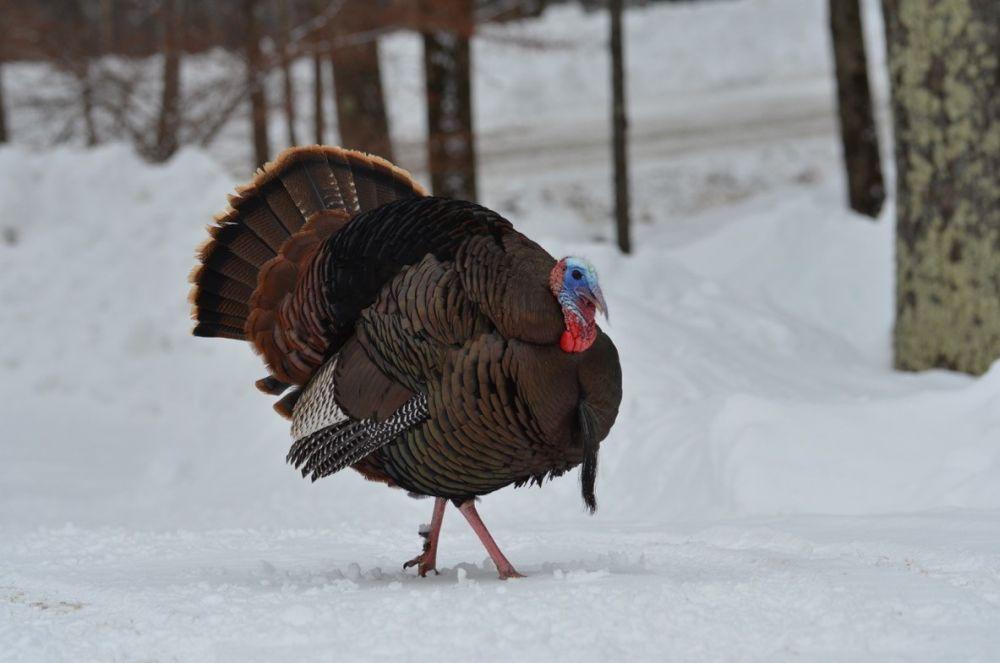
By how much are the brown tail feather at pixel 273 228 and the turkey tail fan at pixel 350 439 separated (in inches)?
17.8

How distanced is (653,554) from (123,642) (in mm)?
1970

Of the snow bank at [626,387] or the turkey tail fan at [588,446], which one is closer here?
the turkey tail fan at [588,446]

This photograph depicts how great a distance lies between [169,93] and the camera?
10.9 metres

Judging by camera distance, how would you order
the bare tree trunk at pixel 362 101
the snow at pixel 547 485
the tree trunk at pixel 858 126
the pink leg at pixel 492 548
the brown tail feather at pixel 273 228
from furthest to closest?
the tree trunk at pixel 858 126, the bare tree trunk at pixel 362 101, the brown tail feather at pixel 273 228, the pink leg at pixel 492 548, the snow at pixel 547 485

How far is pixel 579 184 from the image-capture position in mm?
16562

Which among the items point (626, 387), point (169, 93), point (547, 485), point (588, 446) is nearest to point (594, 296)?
point (588, 446)

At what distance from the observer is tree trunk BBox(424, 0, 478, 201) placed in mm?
10750

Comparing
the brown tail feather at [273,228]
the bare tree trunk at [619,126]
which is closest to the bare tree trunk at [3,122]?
the bare tree trunk at [619,126]

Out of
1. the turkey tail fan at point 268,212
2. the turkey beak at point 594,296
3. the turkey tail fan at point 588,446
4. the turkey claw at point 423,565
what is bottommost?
the turkey claw at point 423,565

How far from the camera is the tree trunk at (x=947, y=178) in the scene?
7.27 metres

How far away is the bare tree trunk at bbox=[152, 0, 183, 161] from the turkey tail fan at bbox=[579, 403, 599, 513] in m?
7.46

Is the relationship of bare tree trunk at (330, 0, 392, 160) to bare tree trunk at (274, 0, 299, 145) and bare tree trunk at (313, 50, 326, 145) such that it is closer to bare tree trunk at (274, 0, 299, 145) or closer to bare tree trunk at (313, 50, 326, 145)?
bare tree trunk at (313, 50, 326, 145)

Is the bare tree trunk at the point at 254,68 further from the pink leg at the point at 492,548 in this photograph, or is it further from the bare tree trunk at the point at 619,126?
the pink leg at the point at 492,548

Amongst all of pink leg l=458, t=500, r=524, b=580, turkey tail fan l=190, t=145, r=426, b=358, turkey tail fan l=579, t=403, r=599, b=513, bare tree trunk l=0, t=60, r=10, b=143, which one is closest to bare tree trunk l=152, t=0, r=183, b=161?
bare tree trunk l=0, t=60, r=10, b=143
